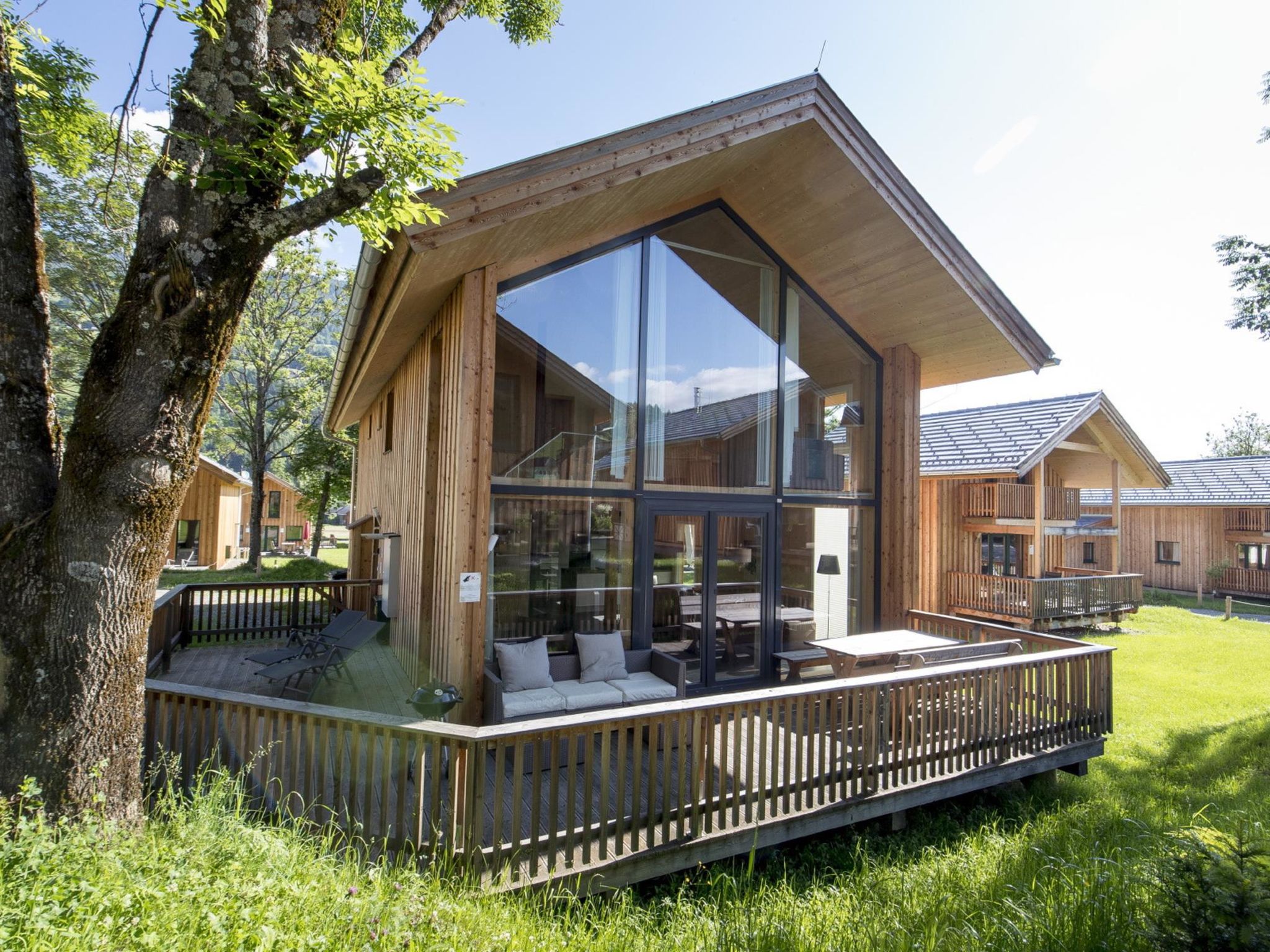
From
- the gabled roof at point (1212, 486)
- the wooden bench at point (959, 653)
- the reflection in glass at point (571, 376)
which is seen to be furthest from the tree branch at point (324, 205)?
the gabled roof at point (1212, 486)

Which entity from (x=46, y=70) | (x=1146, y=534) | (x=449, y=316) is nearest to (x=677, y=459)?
(x=449, y=316)

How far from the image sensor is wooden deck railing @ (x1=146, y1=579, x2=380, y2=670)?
7.55 meters

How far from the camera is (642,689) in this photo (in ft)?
17.8

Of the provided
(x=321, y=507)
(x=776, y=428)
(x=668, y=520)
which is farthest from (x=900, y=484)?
(x=321, y=507)

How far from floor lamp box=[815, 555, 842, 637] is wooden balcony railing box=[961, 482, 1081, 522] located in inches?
358

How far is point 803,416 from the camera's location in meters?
7.25

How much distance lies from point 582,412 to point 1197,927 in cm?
498

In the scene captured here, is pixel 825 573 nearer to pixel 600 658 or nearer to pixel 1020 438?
pixel 600 658

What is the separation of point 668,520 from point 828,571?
7.55 feet

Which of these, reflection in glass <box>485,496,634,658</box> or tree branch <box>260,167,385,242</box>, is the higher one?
tree branch <box>260,167,385,242</box>

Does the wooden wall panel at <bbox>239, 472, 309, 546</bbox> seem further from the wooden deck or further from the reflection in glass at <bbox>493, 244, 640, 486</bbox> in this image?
the reflection in glass at <bbox>493, 244, 640, 486</bbox>

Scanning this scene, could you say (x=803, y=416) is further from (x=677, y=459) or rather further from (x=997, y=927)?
(x=997, y=927)

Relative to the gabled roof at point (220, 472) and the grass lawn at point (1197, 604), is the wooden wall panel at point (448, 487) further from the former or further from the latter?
the grass lawn at point (1197, 604)

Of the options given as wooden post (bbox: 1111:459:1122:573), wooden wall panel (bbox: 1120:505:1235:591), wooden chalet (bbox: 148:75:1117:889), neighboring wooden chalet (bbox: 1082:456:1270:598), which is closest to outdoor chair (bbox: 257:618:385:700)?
wooden chalet (bbox: 148:75:1117:889)
